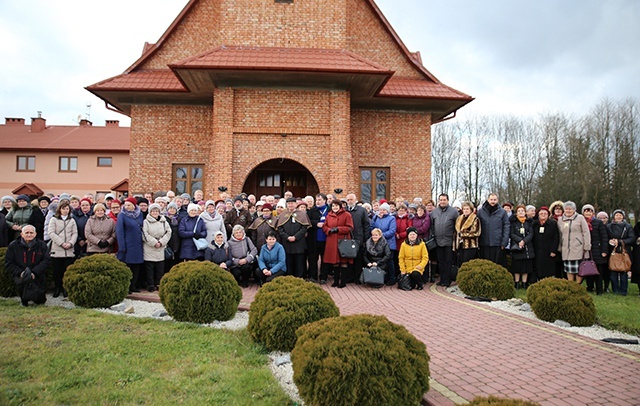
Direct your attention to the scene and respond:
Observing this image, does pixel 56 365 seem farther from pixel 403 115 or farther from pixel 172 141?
pixel 403 115

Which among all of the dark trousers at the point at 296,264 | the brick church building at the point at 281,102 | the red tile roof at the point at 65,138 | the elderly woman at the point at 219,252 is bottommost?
the dark trousers at the point at 296,264

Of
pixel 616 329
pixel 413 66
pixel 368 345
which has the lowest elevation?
pixel 616 329

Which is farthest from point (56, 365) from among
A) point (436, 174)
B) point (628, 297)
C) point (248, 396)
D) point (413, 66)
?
point (436, 174)

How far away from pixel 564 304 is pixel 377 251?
4.08 meters

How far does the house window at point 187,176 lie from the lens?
17094mm

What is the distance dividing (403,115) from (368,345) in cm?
1464

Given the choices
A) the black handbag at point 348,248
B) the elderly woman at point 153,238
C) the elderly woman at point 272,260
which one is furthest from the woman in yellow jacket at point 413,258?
the elderly woman at point 153,238

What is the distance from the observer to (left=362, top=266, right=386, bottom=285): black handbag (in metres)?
9.98

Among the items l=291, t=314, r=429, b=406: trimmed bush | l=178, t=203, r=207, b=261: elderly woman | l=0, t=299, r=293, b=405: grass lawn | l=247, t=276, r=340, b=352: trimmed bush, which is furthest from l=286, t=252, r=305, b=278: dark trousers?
l=291, t=314, r=429, b=406: trimmed bush

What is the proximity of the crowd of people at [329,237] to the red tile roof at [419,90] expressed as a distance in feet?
22.2

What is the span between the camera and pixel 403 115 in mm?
17562

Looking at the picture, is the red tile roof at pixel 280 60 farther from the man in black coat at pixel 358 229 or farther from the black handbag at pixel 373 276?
the black handbag at pixel 373 276

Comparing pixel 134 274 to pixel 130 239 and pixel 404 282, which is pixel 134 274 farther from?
pixel 404 282

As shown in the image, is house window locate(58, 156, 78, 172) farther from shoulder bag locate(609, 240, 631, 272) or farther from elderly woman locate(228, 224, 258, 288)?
shoulder bag locate(609, 240, 631, 272)
